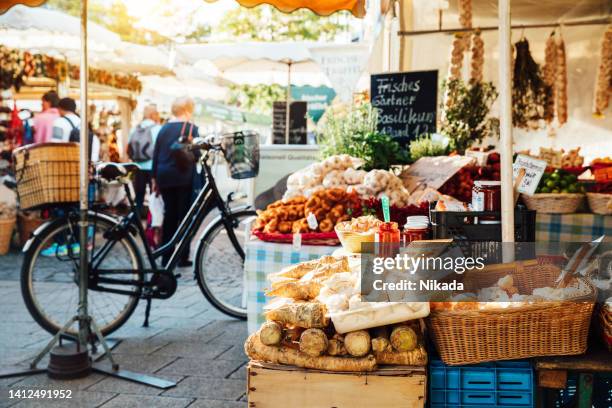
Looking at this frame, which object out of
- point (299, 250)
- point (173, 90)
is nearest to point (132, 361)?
point (299, 250)

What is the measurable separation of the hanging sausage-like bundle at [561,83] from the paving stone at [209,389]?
5201mm

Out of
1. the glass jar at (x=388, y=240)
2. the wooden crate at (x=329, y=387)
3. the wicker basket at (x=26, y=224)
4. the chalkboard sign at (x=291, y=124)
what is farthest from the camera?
the chalkboard sign at (x=291, y=124)

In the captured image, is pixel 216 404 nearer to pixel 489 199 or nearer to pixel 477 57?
pixel 489 199

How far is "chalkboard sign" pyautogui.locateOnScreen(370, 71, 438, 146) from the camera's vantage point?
636 cm

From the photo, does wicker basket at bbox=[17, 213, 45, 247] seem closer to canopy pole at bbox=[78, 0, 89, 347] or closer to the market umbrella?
the market umbrella

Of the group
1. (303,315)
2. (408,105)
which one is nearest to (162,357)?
(303,315)

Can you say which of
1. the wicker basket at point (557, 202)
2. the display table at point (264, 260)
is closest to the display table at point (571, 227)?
the wicker basket at point (557, 202)

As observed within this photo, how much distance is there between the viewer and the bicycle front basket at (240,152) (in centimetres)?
545

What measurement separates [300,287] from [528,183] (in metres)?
1.17

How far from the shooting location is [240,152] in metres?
5.49

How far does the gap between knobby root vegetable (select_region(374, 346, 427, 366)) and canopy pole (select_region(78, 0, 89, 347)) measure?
8.84ft

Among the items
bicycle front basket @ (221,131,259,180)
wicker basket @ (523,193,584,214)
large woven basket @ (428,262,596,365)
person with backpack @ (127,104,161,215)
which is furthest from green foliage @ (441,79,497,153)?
person with backpack @ (127,104,161,215)

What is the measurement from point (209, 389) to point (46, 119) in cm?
627

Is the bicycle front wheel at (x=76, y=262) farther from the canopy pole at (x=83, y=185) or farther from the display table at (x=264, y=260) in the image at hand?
the display table at (x=264, y=260)
